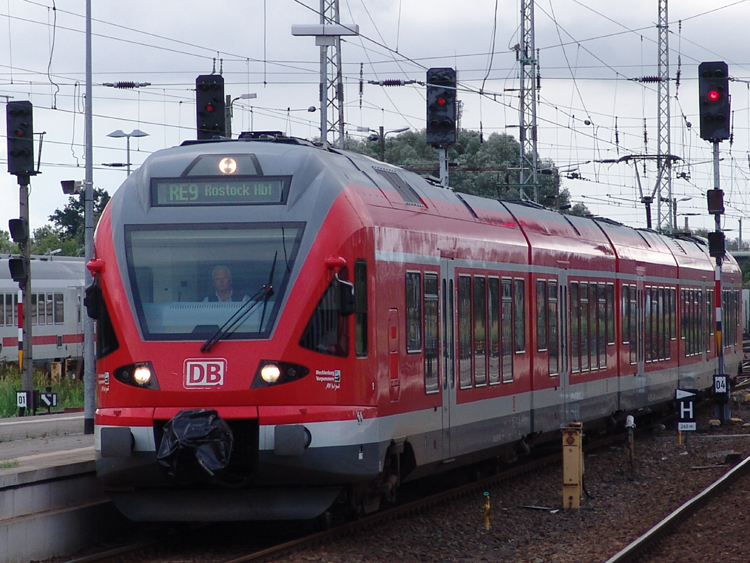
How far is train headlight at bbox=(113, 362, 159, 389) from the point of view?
11.5 m

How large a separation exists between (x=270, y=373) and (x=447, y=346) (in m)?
3.58

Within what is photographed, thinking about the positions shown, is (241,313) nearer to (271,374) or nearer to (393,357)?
(271,374)

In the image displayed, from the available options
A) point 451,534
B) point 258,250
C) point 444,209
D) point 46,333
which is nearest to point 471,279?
point 444,209

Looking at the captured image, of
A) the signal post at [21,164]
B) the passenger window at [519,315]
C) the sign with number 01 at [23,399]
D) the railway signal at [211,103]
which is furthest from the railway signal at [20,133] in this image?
the passenger window at [519,315]

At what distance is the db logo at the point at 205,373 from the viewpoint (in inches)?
Result: 448

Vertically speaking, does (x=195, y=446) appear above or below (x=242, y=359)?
below

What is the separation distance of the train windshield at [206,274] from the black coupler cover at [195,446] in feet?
2.38

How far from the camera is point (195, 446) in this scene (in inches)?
437

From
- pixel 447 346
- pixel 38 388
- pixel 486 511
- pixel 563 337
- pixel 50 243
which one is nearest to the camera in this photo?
pixel 486 511

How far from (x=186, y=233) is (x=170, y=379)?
1326 millimetres

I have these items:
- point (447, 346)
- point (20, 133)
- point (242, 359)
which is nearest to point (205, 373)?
point (242, 359)

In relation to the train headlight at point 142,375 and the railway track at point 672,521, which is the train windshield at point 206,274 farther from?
the railway track at point 672,521

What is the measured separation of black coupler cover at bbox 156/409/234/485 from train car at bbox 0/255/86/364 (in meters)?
30.6

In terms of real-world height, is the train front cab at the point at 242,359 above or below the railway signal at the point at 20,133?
below
